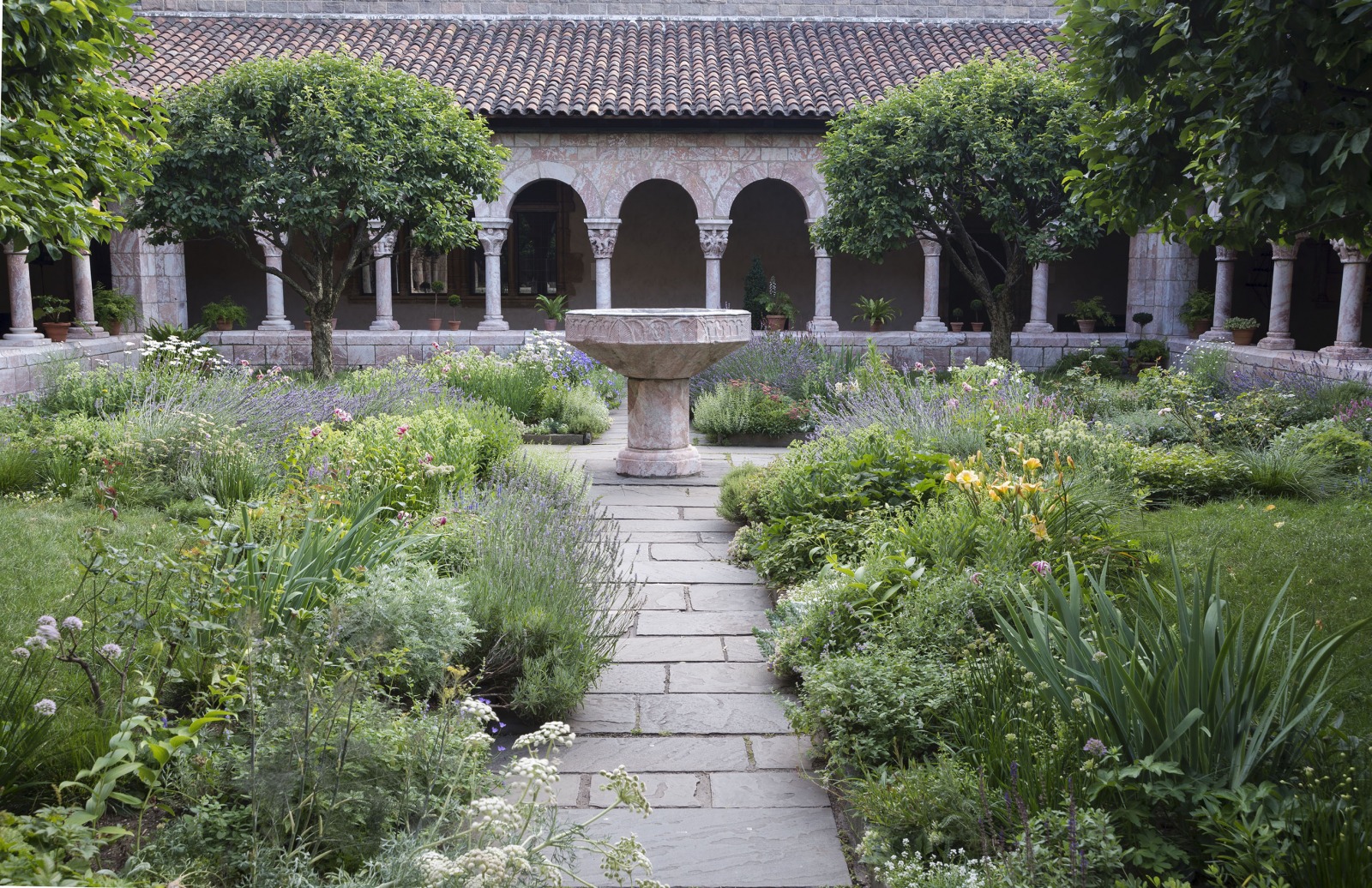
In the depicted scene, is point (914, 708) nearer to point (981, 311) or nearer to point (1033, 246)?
point (1033, 246)

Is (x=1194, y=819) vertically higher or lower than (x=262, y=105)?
lower

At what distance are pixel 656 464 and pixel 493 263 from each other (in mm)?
9105

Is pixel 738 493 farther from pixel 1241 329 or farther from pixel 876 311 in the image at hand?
pixel 1241 329

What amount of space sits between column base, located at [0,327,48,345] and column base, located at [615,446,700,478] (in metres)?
8.22

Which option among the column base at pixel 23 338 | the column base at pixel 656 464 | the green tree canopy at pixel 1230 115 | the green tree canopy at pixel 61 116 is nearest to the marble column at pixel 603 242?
the column base at pixel 23 338

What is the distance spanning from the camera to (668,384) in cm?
837

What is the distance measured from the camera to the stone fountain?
7.94 metres

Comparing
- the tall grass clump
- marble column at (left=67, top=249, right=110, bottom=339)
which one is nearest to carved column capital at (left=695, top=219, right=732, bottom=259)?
marble column at (left=67, top=249, right=110, bottom=339)

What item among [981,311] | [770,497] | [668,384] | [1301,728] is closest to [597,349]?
[668,384]

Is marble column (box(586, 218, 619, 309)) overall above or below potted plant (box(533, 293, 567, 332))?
above

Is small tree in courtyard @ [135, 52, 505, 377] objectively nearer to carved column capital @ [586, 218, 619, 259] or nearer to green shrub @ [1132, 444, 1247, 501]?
carved column capital @ [586, 218, 619, 259]

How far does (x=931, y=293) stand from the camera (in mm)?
16531

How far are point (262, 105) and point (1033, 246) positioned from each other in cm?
815

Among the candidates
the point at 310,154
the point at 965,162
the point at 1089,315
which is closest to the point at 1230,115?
the point at 965,162
